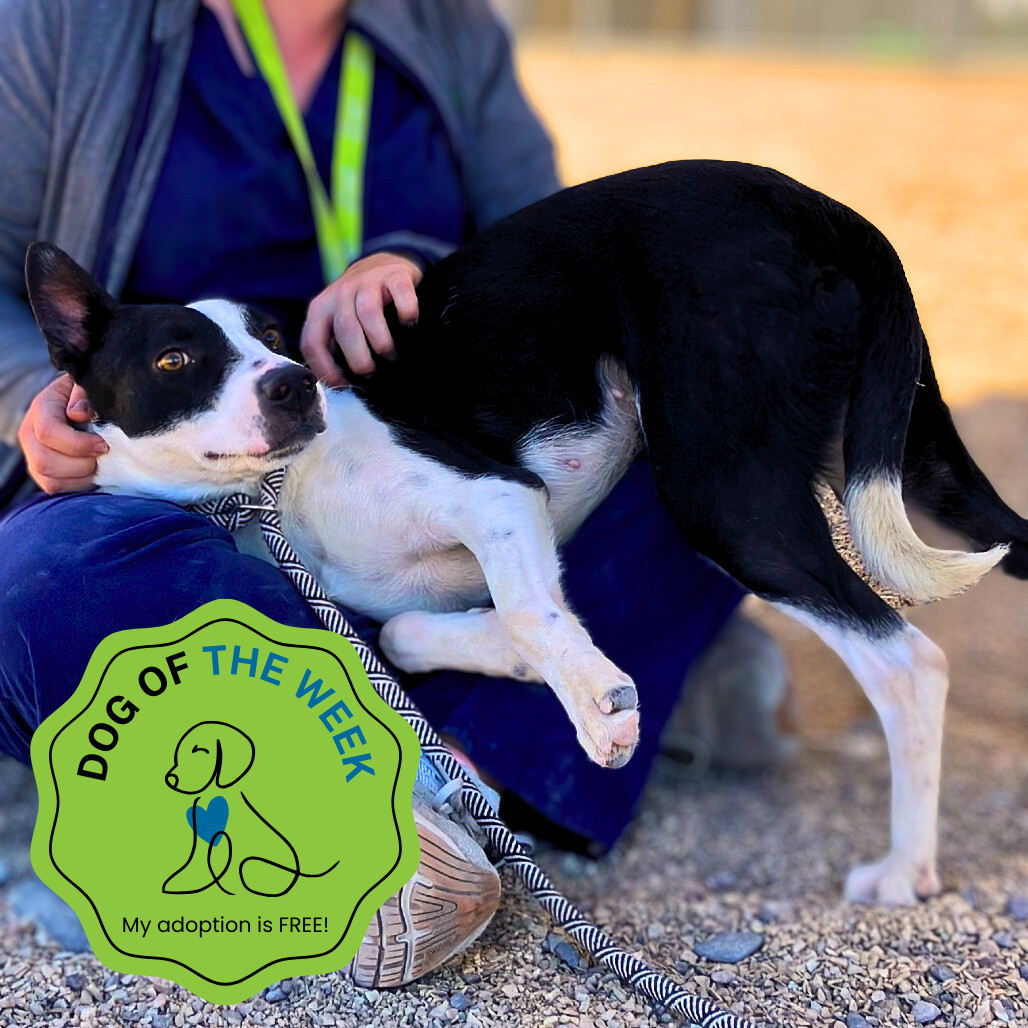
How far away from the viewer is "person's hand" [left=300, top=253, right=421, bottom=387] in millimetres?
1636

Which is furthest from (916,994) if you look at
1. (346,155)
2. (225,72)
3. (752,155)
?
(752,155)

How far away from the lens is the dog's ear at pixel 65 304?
4.91 ft

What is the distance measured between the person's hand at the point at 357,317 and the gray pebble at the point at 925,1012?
1090 millimetres

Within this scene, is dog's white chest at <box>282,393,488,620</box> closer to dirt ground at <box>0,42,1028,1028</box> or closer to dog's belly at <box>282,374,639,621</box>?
dog's belly at <box>282,374,639,621</box>

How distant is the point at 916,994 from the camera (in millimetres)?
1485

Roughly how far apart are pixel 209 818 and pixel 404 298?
2.42ft

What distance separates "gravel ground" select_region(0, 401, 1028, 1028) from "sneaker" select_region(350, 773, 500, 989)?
1.8 inches

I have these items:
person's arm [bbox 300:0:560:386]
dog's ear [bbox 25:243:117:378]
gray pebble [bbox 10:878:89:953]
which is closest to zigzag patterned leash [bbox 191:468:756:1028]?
dog's ear [bbox 25:243:117:378]

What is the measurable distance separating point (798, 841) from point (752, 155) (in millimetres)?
5425

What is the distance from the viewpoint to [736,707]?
8.54ft

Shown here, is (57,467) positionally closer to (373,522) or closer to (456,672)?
(373,522)

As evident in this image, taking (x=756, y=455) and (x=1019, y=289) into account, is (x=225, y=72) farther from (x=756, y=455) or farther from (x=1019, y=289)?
(x=1019, y=289)

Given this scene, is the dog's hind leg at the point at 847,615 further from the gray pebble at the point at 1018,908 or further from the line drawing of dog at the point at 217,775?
the line drawing of dog at the point at 217,775

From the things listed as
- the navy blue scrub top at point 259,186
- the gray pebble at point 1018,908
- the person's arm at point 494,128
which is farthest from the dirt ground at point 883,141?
the gray pebble at point 1018,908
